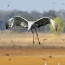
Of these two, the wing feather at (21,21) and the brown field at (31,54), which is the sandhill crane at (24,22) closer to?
the wing feather at (21,21)

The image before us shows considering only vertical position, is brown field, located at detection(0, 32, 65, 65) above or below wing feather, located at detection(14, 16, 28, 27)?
below

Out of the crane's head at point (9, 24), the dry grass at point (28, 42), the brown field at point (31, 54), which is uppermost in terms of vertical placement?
the crane's head at point (9, 24)

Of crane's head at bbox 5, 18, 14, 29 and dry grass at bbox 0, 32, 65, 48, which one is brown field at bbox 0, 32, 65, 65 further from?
dry grass at bbox 0, 32, 65, 48

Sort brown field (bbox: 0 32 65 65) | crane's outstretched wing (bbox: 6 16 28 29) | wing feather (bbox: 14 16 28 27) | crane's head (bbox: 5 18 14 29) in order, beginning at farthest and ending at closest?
1. wing feather (bbox: 14 16 28 27)
2. crane's outstretched wing (bbox: 6 16 28 29)
3. crane's head (bbox: 5 18 14 29)
4. brown field (bbox: 0 32 65 65)

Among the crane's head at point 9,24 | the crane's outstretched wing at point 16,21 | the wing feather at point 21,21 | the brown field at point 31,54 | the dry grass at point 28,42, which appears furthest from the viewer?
the dry grass at point 28,42

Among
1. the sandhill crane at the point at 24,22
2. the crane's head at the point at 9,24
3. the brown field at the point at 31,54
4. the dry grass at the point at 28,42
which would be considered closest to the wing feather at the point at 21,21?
the sandhill crane at the point at 24,22

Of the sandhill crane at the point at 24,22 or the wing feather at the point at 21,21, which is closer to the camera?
the sandhill crane at the point at 24,22

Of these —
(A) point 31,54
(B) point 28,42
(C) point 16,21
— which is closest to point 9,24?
(C) point 16,21

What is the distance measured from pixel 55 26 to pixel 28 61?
7850 mm

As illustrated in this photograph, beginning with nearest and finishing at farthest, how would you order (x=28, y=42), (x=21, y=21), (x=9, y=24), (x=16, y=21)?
(x=9, y=24), (x=16, y=21), (x=21, y=21), (x=28, y=42)

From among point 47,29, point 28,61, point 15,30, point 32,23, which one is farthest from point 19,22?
point 47,29

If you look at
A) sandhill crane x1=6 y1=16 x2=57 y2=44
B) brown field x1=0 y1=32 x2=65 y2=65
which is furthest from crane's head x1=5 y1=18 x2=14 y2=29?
brown field x1=0 y1=32 x2=65 y2=65

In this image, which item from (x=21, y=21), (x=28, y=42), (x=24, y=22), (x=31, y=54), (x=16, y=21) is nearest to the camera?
(x=31, y=54)

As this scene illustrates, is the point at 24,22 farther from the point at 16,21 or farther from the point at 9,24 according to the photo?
the point at 9,24
